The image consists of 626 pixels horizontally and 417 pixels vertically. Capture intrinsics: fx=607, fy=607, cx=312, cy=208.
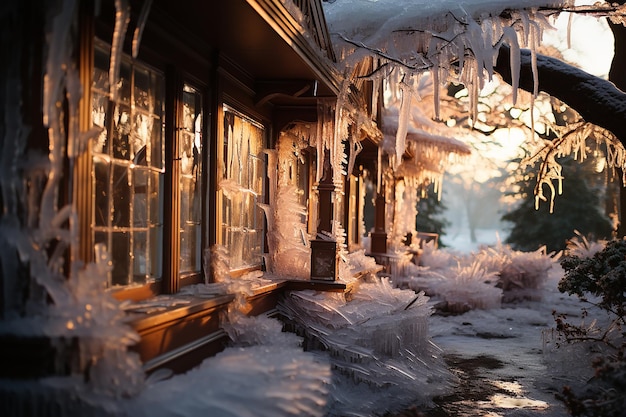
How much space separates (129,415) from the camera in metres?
3.35

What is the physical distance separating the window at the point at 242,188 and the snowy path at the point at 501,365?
266 cm

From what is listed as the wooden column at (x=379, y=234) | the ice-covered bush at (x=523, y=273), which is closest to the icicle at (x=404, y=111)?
the wooden column at (x=379, y=234)

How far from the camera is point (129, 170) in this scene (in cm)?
441

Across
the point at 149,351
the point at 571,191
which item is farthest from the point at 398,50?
the point at 571,191

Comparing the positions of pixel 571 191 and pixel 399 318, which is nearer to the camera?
pixel 399 318

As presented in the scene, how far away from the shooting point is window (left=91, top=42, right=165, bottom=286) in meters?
4.07

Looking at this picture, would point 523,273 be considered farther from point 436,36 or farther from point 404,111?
point 436,36

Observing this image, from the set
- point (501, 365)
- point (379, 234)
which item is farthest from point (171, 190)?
point (379, 234)

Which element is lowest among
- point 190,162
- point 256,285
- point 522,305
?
point 522,305

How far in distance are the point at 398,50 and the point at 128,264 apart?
461 centimetres

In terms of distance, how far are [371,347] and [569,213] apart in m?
21.5

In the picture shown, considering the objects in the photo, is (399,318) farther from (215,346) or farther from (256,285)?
(215,346)

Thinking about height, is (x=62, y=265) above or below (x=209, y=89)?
below

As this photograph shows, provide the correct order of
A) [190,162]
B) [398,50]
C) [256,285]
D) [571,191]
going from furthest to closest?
1. [571,191]
2. [398,50]
3. [256,285]
4. [190,162]
